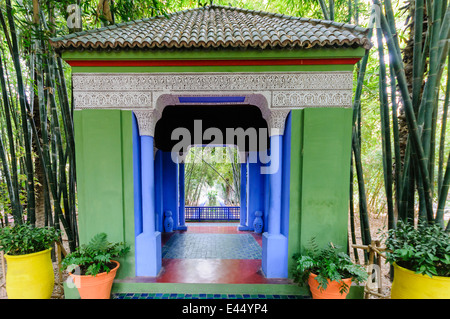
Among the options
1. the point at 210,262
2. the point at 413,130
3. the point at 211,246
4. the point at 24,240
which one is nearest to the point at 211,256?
the point at 210,262

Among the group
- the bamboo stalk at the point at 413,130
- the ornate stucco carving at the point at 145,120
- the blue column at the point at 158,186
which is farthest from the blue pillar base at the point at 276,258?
the blue column at the point at 158,186

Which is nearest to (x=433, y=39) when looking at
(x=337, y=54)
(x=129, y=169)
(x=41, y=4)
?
(x=337, y=54)

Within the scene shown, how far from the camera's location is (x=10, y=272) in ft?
9.27

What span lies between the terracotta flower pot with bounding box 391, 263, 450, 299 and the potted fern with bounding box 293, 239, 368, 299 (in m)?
0.37

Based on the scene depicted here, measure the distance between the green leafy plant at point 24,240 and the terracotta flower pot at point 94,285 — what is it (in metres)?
0.77

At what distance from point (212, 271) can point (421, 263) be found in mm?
2826

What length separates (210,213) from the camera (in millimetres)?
7316

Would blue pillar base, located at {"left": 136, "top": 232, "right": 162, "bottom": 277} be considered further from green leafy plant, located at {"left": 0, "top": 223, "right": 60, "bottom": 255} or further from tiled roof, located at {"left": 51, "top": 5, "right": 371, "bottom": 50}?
tiled roof, located at {"left": 51, "top": 5, "right": 371, "bottom": 50}

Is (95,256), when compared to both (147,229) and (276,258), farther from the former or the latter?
(276,258)

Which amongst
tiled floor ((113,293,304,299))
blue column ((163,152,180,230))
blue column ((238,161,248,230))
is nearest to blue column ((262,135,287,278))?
tiled floor ((113,293,304,299))

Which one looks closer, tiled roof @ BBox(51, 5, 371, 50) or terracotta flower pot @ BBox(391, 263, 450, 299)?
terracotta flower pot @ BBox(391, 263, 450, 299)

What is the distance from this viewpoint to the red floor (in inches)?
125
